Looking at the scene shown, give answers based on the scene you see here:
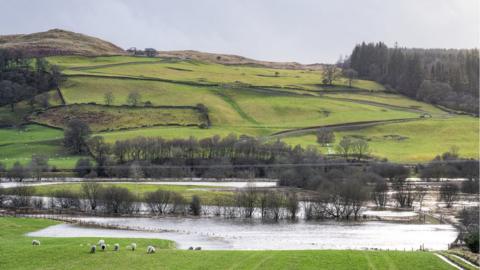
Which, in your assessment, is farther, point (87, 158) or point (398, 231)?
point (87, 158)

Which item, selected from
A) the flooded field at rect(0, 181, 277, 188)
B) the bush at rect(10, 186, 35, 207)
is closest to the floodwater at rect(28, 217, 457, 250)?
the bush at rect(10, 186, 35, 207)

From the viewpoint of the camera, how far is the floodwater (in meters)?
78.2

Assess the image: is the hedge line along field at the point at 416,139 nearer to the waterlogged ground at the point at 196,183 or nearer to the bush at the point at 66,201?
the waterlogged ground at the point at 196,183

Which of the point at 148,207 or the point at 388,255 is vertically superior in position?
the point at 388,255

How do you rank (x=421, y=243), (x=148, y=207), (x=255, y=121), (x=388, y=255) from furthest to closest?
(x=255, y=121)
(x=148, y=207)
(x=421, y=243)
(x=388, y=255)

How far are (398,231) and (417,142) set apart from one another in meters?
91.8

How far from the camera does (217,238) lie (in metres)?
82.4

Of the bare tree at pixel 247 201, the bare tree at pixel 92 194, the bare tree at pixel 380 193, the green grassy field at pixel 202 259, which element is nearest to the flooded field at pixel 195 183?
the bare tree at pixel 92 194

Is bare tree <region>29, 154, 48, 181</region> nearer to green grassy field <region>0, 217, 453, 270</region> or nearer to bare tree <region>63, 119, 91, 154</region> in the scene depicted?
bare tree <region>63, 119, 91, 154</region>

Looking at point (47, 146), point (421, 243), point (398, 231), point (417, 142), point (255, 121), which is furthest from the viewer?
point (255, 121)

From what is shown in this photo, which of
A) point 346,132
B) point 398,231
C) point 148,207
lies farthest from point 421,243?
point 346,132

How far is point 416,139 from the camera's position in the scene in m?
182

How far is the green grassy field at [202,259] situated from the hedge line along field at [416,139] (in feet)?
338

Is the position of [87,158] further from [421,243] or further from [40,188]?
[421,243]
